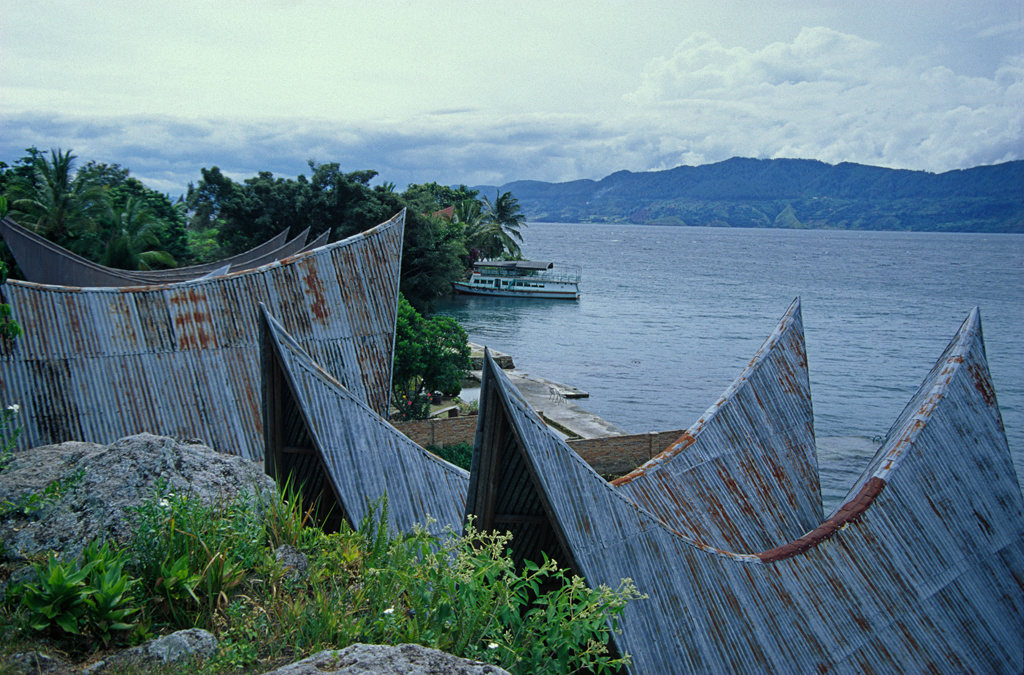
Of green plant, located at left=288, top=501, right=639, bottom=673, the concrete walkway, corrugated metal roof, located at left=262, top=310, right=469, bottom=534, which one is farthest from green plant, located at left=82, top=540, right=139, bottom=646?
the concrete walkway

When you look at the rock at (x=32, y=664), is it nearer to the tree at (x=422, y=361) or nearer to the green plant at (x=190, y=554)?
the green plant at (x=190, y=554)

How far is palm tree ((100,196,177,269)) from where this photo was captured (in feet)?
117

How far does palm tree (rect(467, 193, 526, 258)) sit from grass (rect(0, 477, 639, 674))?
66.8 meters

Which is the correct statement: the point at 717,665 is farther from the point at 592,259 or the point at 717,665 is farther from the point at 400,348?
the point at 592,259

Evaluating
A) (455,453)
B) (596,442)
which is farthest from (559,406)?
(455,453)

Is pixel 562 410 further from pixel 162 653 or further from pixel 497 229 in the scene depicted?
pixel 497 229

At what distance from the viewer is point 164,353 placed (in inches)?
564

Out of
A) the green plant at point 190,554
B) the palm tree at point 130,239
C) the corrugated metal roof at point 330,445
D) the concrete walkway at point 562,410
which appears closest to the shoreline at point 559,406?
the concrete walkway at point 562,410

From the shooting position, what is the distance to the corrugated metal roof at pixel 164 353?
13273 mm

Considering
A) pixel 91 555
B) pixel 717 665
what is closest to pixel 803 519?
pixel 717 665

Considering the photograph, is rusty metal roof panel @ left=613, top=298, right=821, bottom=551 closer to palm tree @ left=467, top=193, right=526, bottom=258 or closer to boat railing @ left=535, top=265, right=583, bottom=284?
palm tree @ left=467, top=193, right=526, bottom=258

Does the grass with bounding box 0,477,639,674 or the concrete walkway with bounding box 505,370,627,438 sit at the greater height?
the grass with bounding box 0,477,639,674

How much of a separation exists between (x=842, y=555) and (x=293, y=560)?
5.98 metres

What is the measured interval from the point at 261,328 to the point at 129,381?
21.0ft
